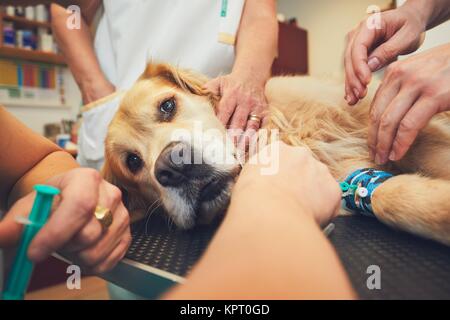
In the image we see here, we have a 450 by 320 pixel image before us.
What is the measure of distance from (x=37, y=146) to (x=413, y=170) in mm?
999

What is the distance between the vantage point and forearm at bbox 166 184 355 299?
339 mm

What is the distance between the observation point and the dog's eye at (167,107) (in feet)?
4.04

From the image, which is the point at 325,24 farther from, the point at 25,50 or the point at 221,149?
the point at 221,149

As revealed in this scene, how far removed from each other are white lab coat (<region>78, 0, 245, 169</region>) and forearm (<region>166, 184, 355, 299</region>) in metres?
1.18

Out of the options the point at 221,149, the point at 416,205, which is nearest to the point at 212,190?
the point at 221,149

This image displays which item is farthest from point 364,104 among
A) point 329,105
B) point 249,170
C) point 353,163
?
point 249,170

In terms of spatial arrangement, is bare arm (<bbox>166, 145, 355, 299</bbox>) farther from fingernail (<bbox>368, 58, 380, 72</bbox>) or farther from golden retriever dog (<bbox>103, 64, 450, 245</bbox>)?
fingernail (<bbox>368, 58, 380, 72</bbox>)

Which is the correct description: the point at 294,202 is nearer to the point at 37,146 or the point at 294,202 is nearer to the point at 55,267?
the point at 37,146

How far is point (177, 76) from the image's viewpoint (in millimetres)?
1314

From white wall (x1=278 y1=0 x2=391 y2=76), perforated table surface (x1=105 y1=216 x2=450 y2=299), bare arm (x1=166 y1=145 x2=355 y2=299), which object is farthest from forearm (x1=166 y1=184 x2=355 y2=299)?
white wall (x1=278 y1=0 x2=391 y2=76)

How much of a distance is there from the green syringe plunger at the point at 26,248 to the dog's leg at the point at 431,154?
82 cm

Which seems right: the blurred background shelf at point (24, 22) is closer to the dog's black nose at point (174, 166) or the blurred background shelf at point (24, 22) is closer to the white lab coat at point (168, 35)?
the white lab coat at point (168, 35)

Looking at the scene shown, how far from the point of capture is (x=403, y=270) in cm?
56

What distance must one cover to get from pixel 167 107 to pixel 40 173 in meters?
0.50
